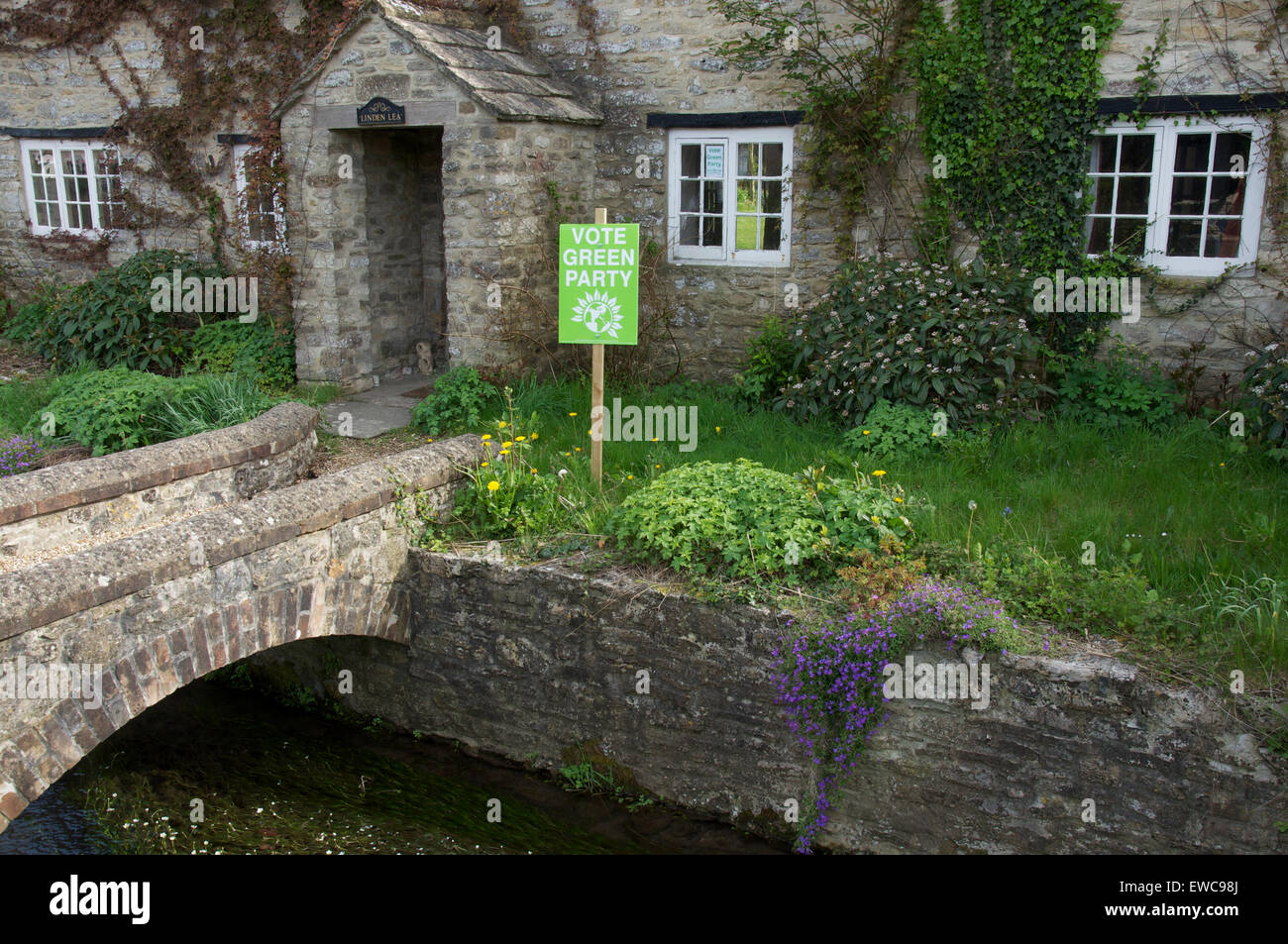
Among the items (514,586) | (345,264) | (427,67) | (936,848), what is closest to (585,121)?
(427,67)

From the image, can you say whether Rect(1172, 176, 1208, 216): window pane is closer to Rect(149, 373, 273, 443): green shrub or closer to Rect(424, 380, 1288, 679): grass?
Rect(424, 380, 1288, 679): grass

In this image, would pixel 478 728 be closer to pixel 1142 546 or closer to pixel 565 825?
pixel 565 825

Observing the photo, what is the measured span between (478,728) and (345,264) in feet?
17.1

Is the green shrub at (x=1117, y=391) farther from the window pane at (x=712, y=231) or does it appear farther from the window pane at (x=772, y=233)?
the window pane at (x=712, y=231)

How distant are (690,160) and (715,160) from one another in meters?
0.26

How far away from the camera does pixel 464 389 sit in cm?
878

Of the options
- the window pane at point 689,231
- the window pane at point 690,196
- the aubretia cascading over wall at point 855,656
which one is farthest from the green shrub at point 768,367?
the aubretia cascading over wall at point 855,656

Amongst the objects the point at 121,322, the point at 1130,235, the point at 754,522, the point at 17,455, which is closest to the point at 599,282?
the point at 754,522

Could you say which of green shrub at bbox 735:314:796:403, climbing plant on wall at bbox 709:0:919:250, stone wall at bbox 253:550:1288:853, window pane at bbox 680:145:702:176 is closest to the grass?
green shrub at bbox 735:314:796:403

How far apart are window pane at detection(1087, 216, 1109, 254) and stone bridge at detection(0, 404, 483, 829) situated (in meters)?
5.16

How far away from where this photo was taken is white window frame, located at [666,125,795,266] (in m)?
9.34

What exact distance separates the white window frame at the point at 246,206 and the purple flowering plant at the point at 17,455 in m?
3.84

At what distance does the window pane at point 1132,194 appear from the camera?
26.6 ft

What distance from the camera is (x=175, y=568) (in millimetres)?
4832
